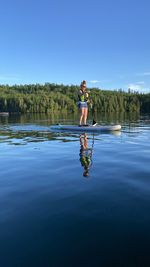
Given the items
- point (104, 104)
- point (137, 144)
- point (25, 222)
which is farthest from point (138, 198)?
point (104, 104)

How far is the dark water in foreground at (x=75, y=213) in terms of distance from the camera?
13.7 feet

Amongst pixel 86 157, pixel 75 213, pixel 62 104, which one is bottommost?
pixel 75 213

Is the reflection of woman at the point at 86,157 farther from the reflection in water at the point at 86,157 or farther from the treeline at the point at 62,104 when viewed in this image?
the treeline at the point at 62,104

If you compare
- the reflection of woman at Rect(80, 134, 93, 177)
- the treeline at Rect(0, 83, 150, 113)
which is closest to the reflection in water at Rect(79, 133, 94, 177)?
the reflection of woman at Rect(80, 134, 93, 177)

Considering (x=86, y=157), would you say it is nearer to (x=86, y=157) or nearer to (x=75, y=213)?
(x=86, y=157)

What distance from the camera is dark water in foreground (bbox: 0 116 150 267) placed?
417 centimetres

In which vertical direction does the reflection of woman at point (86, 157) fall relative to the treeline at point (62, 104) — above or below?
below

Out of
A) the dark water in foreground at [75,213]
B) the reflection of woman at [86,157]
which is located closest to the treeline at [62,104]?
the reflection of woman at [86,157]

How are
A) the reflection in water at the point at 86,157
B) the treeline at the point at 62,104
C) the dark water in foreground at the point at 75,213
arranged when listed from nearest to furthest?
the dark water in foreground at the point at 75,213 → the reflection in water at the point at 86,157 → the treeline at the point at 62,104

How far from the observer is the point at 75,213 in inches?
219

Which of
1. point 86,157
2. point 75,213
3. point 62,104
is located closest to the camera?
point 75,213

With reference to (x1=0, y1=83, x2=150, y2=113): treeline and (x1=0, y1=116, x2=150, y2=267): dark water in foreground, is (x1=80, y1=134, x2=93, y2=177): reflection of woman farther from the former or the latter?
(x1=0, y1=83, x2=150, y2=113): treeline

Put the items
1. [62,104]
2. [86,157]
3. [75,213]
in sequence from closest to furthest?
[75,213] < [86,157] < [62,104]

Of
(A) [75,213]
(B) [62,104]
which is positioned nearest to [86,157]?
(A) [75,213]
